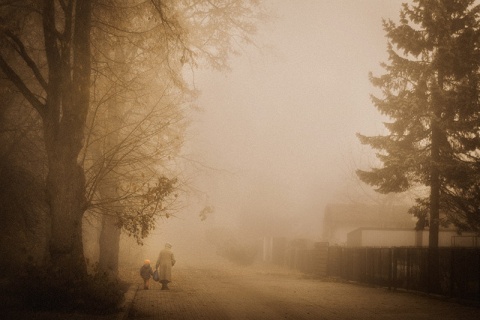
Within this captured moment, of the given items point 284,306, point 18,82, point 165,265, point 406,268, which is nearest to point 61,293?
point 18,82

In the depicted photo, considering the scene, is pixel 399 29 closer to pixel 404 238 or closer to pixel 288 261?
pixel 404 238

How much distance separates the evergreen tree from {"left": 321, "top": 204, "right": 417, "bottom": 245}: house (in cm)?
2942

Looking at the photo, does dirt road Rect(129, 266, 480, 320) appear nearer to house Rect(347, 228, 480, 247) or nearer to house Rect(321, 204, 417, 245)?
house Rect(347, 228, 480, 247)

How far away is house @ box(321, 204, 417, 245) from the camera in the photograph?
4922 centimetres

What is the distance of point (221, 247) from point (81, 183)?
3857 centimetres

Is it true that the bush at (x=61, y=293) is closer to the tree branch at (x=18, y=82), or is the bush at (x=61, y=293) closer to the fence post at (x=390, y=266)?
the tree branch at (x=18, y=82)

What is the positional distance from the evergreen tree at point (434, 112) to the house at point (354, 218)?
29.4 m

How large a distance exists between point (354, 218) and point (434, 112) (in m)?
33.6

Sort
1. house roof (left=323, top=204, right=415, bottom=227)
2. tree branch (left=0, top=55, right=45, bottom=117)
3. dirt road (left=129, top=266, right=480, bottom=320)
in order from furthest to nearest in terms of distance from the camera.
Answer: house roof (left=323, top=204, right=415, bottom=227), dirt road (left=129, top=266, right=480, bottom=320), tree branch (left=0, top=55, right=45, bottom=117)

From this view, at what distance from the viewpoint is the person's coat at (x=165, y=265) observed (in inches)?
653

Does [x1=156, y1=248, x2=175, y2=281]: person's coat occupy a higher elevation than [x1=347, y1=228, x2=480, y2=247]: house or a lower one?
lower

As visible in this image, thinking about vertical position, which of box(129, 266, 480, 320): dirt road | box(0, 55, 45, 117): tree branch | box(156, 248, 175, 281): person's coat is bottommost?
box(129, 266, 480, 320): dirt road

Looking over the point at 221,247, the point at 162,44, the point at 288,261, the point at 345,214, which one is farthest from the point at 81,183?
the point at 345,214

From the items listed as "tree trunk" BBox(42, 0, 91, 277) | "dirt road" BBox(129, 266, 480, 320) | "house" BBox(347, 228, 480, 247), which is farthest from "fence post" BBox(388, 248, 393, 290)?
"house" BBox(347, 228, 480, 247)
